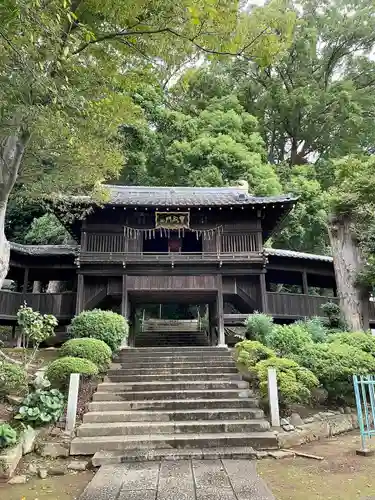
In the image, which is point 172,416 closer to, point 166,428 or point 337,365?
point 166,428

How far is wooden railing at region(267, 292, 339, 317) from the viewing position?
14.5 m

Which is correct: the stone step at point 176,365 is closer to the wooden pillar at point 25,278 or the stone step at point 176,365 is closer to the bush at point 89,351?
the bush at point 89,351

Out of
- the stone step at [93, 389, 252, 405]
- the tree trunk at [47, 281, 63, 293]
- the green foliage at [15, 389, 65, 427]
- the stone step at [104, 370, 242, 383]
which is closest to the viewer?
the green foliage at [15, 389, 65, 427]

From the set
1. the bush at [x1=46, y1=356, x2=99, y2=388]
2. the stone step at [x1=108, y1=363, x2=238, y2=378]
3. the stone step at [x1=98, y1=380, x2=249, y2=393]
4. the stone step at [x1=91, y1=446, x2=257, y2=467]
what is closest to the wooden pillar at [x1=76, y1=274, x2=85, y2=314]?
the stone step at [x1=108, y1=363, x2=238, y2=378]

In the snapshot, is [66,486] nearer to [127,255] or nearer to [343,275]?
[127,255]

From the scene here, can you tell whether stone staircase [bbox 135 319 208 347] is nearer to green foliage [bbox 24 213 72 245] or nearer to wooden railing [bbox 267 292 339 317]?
wooden railing [bbox 267 292 339 317]

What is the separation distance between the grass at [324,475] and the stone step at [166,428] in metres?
0.98

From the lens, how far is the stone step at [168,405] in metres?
7.92

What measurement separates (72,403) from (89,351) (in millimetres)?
1752

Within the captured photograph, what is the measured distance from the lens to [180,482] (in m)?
4.95

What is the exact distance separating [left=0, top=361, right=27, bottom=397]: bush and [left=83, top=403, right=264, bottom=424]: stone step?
4.77 ft

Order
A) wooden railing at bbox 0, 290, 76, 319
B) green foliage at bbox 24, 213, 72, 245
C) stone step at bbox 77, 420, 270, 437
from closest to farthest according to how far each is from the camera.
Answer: stone step at bbox 77, 420, 270, 437, wooden railing at bbox 0, 290, 76, 319, green foliage at bbox 24, 213, 72, 245

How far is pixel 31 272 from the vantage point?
51.0ft

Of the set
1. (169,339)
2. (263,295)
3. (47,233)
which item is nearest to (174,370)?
(263,295)
